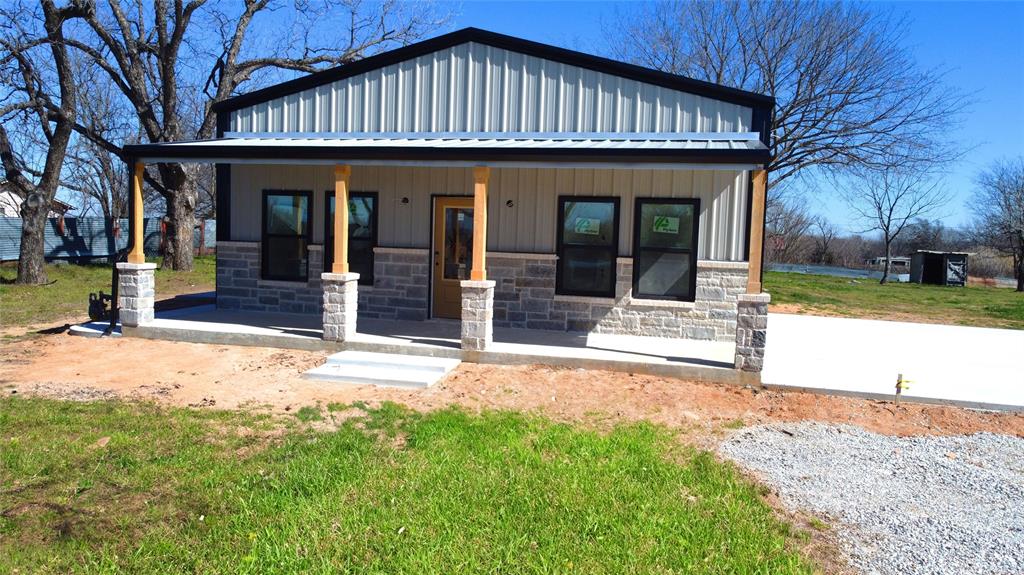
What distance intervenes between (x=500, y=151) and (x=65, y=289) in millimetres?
12768

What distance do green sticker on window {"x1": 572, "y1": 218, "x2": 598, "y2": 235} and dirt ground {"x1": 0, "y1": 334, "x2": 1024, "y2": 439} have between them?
2.94 meters

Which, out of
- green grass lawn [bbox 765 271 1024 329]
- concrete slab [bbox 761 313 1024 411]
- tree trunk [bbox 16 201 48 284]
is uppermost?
tree trunk [bbox 16 201 48 284]

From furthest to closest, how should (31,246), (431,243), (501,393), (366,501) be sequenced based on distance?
1. (31,246)
2. (431,243)
3. (501,393)
4. (366,501)

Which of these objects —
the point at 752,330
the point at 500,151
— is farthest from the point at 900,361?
the point at 500,151

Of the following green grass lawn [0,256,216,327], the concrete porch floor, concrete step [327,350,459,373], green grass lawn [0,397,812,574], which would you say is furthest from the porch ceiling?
green grass lawn [0,256,216,327]

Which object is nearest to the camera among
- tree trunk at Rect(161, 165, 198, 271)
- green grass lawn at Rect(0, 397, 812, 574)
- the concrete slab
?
green grass lawn at Rect(0, 397, 812, 574)

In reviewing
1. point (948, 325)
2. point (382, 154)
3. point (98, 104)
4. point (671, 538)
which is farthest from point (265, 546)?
point (98, 104)

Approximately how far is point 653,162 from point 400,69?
4882 mm

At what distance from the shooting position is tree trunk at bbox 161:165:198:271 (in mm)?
20438

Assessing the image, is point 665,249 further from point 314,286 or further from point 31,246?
point 31,246

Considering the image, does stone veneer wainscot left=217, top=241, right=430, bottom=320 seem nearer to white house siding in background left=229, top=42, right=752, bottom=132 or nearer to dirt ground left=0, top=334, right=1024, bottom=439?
white house siding in background left=229, top=42, right=752, bottom=132

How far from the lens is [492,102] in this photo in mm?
10461

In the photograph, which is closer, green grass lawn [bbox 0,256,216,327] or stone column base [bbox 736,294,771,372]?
stone column base [bbox 736,294,771,372]

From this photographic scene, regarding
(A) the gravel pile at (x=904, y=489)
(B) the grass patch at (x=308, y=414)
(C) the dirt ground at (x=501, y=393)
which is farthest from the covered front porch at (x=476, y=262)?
(B) the grass patch at (x=308, y=414)
